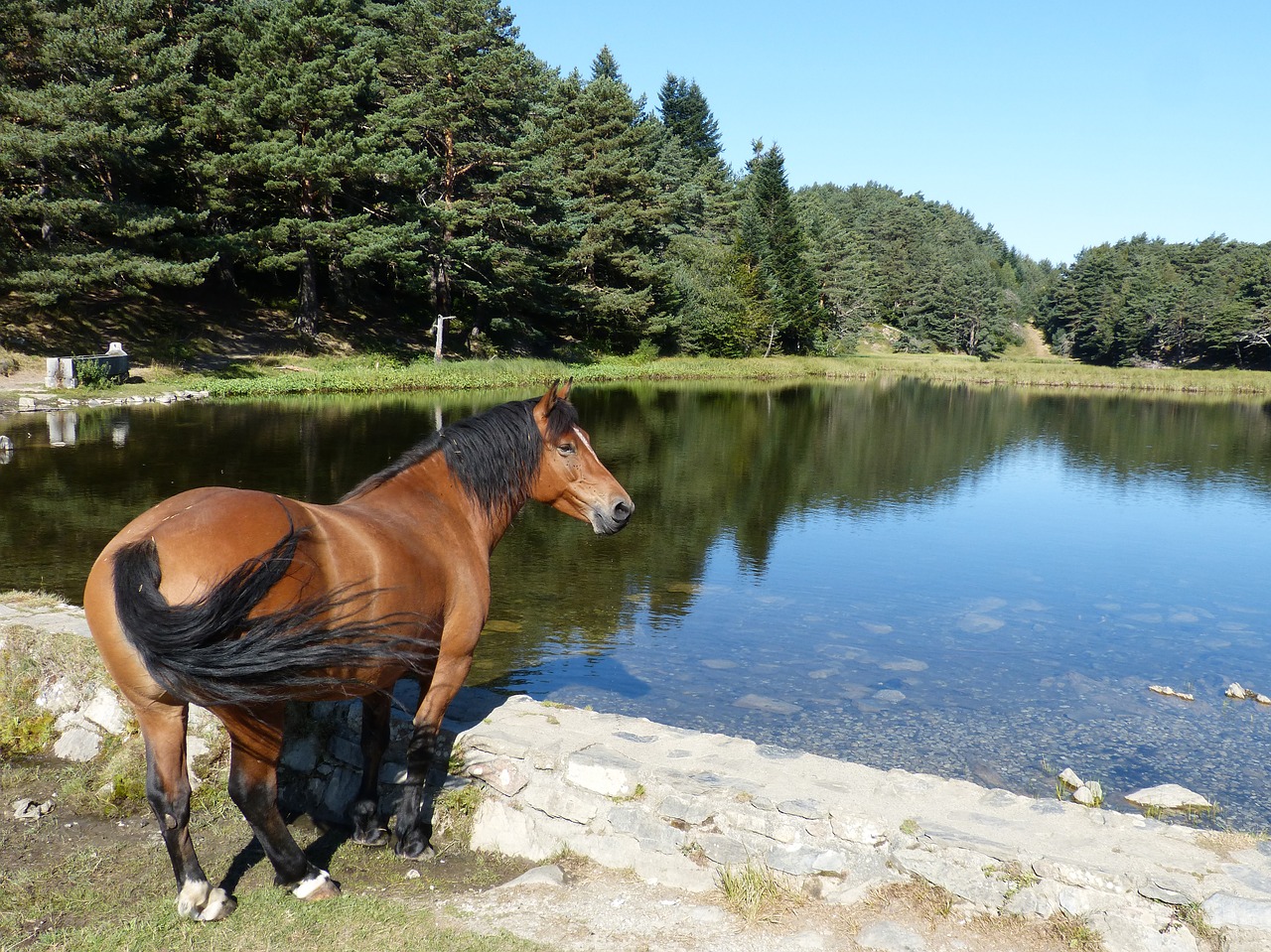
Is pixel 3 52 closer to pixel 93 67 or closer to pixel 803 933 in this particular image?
pixel 93 67

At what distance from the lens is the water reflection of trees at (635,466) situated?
10.5 metres

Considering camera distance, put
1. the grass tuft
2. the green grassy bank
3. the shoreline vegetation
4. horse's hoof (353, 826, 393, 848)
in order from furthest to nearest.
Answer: the green grassy bank → the shoreline vegetation → horse's hoof (353, 826, 393, 848) → the grass tuft

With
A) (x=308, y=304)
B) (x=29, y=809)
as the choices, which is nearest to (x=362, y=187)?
(x=308, y=304)

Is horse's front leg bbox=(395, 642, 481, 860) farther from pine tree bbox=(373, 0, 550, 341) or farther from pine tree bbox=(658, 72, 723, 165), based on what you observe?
pine tree bbox=(658, 72, 723, 165)

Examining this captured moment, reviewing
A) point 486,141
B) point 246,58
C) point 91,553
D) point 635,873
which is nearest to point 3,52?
point 246,58

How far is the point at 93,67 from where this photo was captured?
1096 inches

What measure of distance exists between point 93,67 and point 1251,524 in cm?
3317

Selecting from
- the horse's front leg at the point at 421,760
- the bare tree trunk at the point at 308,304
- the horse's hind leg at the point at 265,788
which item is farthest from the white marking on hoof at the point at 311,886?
the bare tree trunk at the point at 308,304

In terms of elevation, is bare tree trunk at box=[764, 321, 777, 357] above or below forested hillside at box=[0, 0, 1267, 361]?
below

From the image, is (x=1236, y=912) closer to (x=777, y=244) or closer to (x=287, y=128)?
(x=287, y=128)

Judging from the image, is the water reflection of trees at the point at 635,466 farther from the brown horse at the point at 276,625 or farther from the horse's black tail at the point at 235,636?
the horse's black tail at the point at 235,636

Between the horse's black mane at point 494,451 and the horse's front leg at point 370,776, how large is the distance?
3.56 feet

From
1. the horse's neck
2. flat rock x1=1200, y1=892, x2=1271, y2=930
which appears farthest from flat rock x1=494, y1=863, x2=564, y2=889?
flat rock x1=1200, y1=892, x2=1271, y2=930

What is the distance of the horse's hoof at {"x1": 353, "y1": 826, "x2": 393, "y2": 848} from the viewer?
4.26 meters
